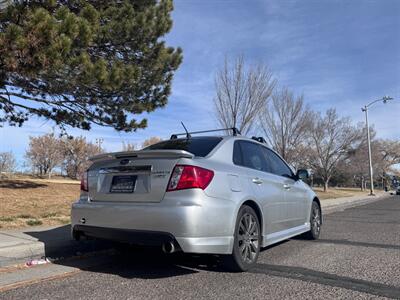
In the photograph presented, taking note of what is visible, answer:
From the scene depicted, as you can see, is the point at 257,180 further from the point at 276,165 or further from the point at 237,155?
the point at 276,165

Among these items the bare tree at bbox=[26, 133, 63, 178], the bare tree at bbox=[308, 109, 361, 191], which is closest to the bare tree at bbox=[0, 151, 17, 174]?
the bare tree at bbox=[26, 133, 63, 178]

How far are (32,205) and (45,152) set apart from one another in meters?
63.2

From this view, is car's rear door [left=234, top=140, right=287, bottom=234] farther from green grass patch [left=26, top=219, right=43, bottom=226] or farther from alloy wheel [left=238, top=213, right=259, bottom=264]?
green grass patch [left=26, top=219, right=43, bottom=226]

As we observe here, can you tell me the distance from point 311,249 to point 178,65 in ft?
32.4

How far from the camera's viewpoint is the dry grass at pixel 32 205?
9117 millimetres

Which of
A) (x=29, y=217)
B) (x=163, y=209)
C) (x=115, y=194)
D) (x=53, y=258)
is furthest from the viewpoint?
(x=29, y=217)

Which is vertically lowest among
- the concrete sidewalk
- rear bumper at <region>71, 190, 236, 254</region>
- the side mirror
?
the concrete sidewalk

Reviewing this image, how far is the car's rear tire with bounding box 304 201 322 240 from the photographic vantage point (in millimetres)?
7857

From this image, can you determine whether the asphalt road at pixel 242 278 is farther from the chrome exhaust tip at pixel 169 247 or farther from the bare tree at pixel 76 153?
the bare tree at pixel 76 153

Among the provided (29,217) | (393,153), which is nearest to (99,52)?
(29,217)

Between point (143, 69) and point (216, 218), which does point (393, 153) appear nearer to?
point (143, 69)

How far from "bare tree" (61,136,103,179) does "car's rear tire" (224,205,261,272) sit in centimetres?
6570

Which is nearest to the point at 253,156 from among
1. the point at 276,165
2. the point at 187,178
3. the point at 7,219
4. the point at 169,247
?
the point at 276,165

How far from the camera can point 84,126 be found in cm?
1541
